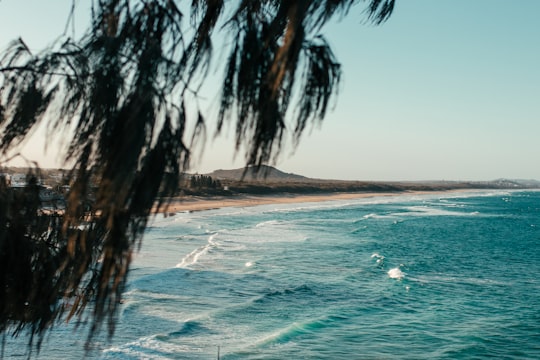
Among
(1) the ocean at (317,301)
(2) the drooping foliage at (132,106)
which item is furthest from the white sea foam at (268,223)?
(2) the drooping foliage at (132,106)

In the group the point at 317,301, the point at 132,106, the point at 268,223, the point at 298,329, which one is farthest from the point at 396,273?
the point at 132,106

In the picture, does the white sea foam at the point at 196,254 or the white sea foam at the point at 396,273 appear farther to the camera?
the white sea foam at the point at 196,254

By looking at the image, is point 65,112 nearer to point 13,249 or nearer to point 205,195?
point 13,249

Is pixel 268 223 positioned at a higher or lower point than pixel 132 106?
lower

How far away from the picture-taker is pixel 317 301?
57.3 feet

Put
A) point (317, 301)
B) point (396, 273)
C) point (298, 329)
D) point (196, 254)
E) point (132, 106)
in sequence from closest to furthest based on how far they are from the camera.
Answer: point (132, 106), point (298, 329), point (317, 301), point (396, 273), point (196, 254)

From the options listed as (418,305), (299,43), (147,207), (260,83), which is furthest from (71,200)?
(418,305)

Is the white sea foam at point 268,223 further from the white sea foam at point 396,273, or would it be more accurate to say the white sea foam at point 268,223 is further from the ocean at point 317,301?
the white sea foam at point 396,273

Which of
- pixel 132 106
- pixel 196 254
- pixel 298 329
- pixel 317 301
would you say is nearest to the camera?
pixel 132 106

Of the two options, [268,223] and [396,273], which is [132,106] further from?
[268,223]

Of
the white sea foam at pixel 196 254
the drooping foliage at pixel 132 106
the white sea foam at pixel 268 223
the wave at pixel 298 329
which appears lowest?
the wave at pixel 298 329

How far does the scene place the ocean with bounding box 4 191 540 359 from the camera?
12.8 meters

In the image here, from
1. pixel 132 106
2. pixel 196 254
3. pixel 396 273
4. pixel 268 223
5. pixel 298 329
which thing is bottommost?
pixel 298 329

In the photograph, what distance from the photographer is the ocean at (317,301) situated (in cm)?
1275
